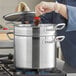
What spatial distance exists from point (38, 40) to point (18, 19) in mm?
223

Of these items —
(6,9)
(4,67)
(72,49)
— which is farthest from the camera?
(6,9)

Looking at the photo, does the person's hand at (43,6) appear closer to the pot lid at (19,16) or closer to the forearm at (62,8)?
the forearm at (62,8)

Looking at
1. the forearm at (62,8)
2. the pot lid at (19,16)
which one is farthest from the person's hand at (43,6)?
the pot lid at (19,16)

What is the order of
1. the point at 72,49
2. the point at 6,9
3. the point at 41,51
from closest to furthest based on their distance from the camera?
the point at 41,51 < the point at 72,49 < the point at 6,9

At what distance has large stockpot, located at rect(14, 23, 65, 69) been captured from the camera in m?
0.76

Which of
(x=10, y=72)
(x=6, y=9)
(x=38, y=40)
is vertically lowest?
(x=10, y=72)

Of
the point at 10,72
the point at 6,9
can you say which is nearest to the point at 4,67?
the point at 10,72

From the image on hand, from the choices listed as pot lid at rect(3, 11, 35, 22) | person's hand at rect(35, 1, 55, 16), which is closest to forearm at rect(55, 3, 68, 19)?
person's hand at rect(35, 1, 55, 16)

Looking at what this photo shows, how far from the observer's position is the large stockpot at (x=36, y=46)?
76 centimetres

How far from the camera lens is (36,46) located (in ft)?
2.48

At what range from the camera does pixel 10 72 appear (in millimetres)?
791

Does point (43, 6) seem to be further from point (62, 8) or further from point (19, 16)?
point (19, 16)

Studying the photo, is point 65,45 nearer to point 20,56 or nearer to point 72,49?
point 72,49

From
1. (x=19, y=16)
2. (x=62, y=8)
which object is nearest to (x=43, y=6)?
(x=62, y=8)
